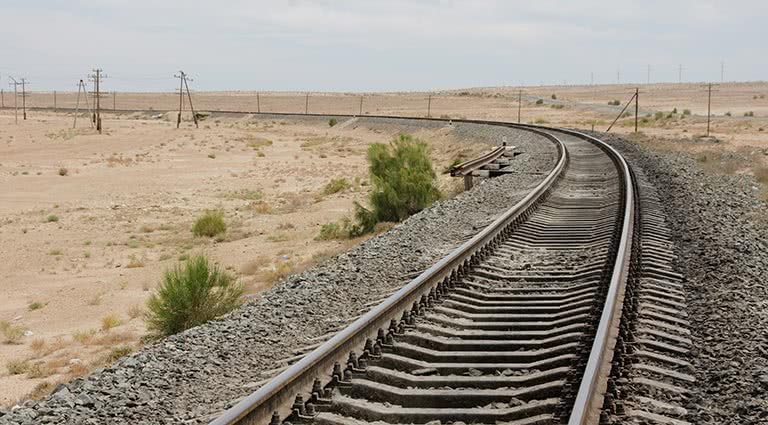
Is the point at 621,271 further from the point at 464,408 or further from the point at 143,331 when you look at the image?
the point at 143,331

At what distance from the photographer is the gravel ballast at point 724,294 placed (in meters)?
6.91

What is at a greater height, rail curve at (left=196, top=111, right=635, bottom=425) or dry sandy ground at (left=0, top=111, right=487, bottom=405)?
rail curve at (left=196, top=111, right=635, bottom=425)

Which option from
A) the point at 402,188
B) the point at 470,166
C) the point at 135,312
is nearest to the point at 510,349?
the point at 135,312

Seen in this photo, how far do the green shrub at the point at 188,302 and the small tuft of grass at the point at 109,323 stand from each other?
1.76m

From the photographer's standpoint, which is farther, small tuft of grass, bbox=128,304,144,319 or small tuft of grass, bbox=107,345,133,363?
small tuft of grass, bbox=128,304,144,319

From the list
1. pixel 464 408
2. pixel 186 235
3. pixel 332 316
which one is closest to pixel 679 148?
pixel 186 235

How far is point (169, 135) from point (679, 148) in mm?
50159

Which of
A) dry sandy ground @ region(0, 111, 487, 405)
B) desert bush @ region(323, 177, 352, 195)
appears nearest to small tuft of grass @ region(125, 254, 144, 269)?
dry sandy ground @ region(0, 111, 487, 405)

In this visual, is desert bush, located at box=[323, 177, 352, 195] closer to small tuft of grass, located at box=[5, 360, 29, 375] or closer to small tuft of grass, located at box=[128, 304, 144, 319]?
small tuft of grass, located at box=[128, 304, 144, 319]

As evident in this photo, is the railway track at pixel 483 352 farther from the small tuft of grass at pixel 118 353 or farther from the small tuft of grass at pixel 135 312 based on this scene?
the small tuft of grass at pixel 135 312

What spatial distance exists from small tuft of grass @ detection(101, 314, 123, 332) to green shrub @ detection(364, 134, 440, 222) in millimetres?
8663

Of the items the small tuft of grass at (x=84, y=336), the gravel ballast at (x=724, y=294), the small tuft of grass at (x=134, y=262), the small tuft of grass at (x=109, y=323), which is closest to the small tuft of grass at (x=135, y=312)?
the small tuft of grass at (x=109, y=323)

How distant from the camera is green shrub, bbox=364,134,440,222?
2344 centimetres

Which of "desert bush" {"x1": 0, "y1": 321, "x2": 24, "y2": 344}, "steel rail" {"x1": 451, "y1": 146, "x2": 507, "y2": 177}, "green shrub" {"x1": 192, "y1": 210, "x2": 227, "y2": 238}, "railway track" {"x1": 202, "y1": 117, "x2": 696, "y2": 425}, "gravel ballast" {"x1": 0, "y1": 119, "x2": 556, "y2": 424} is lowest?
"desert bush" {"x1": 0, "y1": 321, "x2": 24, "y2": 344}
